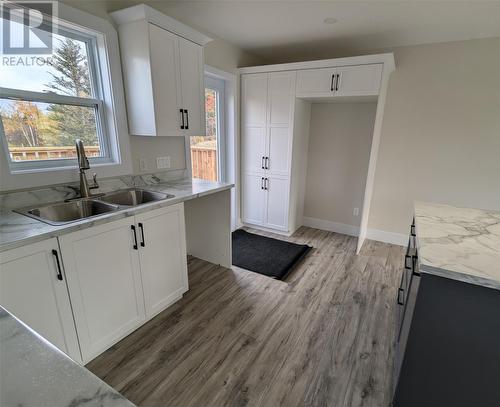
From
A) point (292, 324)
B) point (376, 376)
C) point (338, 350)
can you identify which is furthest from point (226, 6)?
point (376, 376)

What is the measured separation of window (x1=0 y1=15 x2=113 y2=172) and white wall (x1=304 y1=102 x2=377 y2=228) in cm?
278

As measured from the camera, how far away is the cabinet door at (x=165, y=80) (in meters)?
2.07

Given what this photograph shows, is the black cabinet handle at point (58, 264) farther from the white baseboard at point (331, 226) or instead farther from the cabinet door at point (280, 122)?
the white baseboard at point (331, 226)

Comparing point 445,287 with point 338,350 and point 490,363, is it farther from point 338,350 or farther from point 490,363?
point 338,350

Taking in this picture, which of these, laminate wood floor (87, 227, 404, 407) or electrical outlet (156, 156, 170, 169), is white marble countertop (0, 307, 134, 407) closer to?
laminate wood floor (87, 227, 404, 407)

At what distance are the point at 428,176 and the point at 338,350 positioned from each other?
2.49m

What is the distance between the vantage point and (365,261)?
3096mm

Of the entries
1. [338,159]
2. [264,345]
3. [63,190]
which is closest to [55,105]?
[63,190]

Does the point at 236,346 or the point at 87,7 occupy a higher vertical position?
the point at 87,7

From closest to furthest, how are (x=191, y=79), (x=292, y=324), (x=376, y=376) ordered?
(x=376, y=376), (x=292, y=324), (x=191, y=79)

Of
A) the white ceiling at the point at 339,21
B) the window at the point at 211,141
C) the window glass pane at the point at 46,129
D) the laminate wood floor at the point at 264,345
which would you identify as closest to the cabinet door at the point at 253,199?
the window at the point at 211,141

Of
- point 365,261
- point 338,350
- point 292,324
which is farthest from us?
point 365,261

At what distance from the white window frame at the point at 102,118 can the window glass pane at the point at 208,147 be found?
975 millimetres

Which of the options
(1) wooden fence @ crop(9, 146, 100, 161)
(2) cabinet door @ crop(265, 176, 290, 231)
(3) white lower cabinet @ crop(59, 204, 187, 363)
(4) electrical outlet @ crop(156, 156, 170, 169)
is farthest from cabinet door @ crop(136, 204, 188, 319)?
A: (2) cabinet door @ crop(265, 176, 290, 231)
